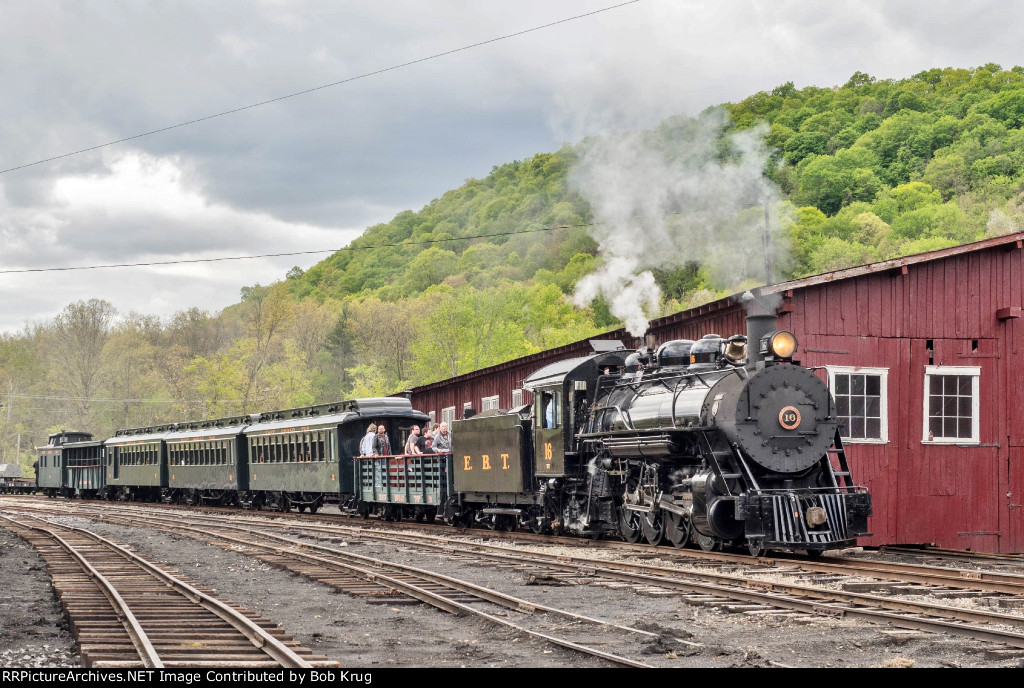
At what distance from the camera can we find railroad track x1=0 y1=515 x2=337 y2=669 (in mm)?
7383

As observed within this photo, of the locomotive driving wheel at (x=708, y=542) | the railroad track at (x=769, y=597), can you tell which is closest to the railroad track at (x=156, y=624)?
the railroad track at (x=769, y=597)

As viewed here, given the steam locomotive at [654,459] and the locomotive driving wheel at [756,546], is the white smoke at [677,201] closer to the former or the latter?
the steam locomotive at [654,459]

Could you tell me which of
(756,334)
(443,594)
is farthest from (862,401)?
(443,594)

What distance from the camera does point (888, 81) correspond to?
1993 inches

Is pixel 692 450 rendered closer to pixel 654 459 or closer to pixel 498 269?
pixel 654 459

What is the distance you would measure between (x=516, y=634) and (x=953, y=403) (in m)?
12.1

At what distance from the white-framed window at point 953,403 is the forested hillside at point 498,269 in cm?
832

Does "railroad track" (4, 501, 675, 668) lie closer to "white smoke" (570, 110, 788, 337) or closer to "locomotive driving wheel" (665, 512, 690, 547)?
"locomotive driving wheel" (665, 512, 690, 547)

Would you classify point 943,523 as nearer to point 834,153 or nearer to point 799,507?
point 799,507

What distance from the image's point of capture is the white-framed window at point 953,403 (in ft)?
58.9

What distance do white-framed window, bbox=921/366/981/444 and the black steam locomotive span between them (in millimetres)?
3699

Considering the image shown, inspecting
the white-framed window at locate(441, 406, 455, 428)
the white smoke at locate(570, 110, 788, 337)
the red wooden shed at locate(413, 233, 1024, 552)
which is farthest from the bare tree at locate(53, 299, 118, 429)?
the red wooden shed at locate(413, 233, 1024, 552)

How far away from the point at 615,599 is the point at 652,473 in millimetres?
4961

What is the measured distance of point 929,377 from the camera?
1800 centimetres
